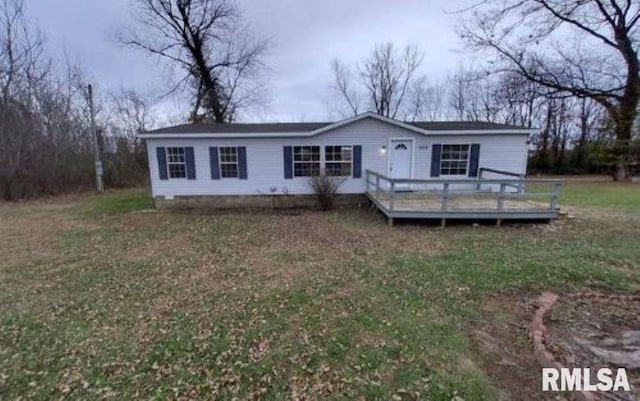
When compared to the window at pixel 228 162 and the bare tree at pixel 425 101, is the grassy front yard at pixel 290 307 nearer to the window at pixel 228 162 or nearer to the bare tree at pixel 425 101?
the window at pixel 228 162

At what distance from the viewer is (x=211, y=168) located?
38.6 feet

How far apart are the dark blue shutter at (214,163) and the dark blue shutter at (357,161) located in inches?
200

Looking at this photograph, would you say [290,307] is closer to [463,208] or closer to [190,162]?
[463,208]

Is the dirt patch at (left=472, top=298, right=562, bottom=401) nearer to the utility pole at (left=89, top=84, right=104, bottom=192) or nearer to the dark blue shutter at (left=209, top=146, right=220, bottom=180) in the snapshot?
the dark blue shutter at (left=209, top=146, right=220, bottom=180)

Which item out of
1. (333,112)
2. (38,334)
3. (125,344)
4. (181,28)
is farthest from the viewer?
(333,112)

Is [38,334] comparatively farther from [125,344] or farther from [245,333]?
[245,333]

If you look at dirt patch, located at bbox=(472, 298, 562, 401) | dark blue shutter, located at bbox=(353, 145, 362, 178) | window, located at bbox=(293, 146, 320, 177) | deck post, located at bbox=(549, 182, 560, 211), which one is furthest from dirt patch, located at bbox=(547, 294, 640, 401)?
window, located at bbox=(293, 146, 320, 177)

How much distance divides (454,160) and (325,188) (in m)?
4.99

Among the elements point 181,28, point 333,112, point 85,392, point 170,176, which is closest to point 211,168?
point 170,176

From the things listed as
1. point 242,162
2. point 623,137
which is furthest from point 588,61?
point 242,162

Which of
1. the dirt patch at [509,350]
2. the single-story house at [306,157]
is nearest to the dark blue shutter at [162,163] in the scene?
the single-story house at [306,157]

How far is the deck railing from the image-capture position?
8539mm

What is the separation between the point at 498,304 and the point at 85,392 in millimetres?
4747

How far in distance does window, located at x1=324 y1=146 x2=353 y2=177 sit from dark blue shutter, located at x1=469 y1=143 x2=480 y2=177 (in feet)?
14.6
